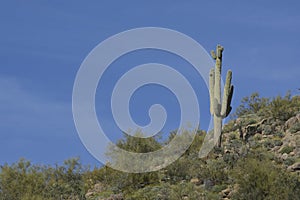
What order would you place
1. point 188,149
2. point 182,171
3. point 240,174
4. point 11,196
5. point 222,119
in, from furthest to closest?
point 188,149
point 222,119
point 182,171
point 11,196
point 240,174

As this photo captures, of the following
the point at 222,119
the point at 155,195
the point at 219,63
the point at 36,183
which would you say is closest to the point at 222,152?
the point at 222,119

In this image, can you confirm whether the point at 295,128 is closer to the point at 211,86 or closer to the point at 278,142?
the point at 278,142

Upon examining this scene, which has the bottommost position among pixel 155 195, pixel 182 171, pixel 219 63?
pixel 155 195

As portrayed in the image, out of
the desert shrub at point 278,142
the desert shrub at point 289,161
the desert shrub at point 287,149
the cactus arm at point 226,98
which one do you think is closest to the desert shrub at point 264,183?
the desert shrub at point 289,161

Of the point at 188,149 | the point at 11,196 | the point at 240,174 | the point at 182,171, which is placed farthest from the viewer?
the point at 188,149

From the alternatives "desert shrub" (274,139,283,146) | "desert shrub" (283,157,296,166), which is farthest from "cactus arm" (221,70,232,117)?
"desert shrub" (283,157,296,166)

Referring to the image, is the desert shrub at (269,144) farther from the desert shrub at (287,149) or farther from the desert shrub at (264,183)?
the desert shrub at (264,183)

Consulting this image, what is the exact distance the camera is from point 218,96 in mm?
37906

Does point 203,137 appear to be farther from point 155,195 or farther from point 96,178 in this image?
point 155,195

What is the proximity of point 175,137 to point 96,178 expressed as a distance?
6.80 metres

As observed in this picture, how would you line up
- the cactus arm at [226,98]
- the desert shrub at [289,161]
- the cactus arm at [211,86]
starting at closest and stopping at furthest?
the desert shrub at [289,161], the cactus arm at [226,98], the cactus arm at [211,86]

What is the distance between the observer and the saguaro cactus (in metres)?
37.6

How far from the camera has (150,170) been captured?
119 ft

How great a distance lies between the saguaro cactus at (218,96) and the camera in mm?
37562
